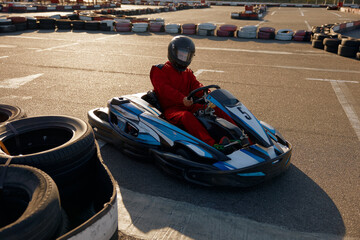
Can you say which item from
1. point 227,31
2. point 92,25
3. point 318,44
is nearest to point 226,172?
point 318,44

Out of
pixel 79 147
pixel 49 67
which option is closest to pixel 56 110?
pixel 79 147

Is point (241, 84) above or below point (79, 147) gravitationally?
below

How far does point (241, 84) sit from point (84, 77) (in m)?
3.41

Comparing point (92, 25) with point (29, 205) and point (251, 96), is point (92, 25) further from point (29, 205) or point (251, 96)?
point (29, 205)

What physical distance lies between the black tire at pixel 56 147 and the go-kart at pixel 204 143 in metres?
0.69

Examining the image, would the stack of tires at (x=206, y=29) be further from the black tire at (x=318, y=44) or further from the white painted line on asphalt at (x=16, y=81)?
the white painted line on asphalt at (x=16, y=81)

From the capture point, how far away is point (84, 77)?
7.20 metres

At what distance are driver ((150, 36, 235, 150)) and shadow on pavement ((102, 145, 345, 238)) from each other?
55cm

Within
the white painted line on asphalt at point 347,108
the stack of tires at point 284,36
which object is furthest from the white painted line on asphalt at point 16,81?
the stack of tires at point 284,36

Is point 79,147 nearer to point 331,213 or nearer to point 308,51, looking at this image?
point 331,213

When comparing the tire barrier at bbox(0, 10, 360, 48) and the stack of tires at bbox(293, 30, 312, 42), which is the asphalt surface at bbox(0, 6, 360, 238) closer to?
the tire barrier at bbox(0, 10, 360, 48)

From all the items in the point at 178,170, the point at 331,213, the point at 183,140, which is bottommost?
the point at 331,213

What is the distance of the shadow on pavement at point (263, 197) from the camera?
2730 millimetres

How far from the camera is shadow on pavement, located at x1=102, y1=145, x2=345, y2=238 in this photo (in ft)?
8.96
